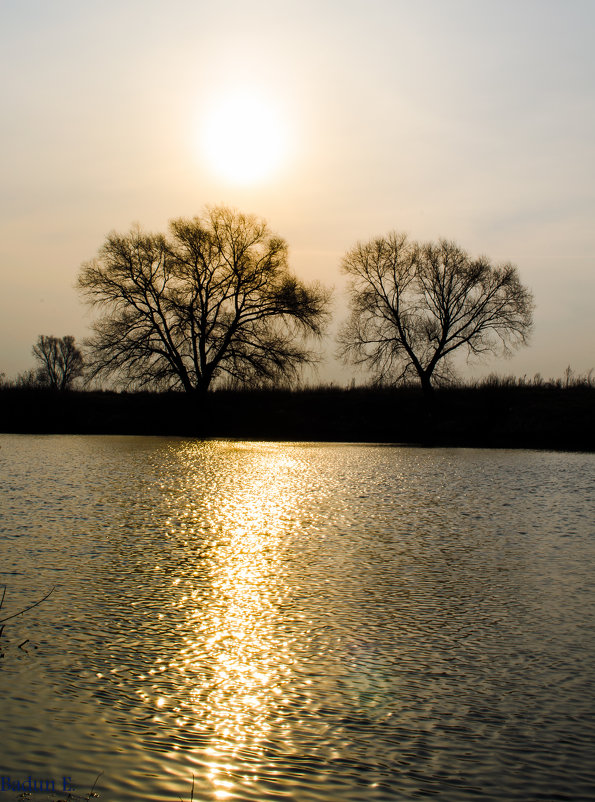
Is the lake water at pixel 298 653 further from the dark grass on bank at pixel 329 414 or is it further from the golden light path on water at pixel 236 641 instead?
the dark grass on bank at pixel 329 414

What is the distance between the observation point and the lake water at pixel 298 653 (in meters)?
3.88

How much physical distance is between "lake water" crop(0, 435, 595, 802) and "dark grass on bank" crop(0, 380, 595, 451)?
25.3m

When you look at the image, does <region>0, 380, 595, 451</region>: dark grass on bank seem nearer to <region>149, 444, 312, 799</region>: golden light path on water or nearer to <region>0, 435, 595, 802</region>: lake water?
<region>0, 435, 595, 802</region>: lake water

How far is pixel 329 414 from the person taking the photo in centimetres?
4200

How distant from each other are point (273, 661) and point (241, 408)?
Result: 3735 centimetres

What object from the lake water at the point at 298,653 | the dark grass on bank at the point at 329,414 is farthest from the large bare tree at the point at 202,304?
the lake water at the point at 298,653

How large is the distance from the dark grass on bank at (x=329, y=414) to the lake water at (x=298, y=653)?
82.9ft

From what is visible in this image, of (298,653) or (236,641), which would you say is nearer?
(298,653)

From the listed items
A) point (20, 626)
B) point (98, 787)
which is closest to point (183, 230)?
point (20, 626)

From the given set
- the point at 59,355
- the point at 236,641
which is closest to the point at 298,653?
the point at 236,641

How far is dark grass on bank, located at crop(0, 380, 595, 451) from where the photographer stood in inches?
1490

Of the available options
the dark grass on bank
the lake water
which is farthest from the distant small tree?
the lake water

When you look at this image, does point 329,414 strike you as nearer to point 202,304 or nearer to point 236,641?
point 202,304

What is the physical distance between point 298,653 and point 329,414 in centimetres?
3631
